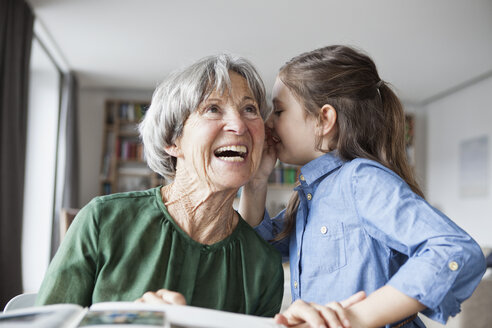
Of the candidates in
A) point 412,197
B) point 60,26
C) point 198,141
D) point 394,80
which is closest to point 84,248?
point 198,141

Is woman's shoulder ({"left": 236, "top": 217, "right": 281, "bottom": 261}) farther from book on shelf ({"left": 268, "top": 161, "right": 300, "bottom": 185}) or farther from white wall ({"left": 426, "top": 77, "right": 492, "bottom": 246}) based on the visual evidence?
book on shelf ({"left": 268, "top": 161, "right": 300, "bottom": 185})

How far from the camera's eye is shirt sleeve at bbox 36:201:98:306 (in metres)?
1.02

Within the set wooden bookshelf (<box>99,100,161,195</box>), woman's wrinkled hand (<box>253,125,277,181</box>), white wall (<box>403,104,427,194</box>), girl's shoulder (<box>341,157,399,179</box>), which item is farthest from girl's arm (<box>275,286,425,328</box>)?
white wall (<box>403,104,427,194</box>)

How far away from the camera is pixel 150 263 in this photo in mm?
1124

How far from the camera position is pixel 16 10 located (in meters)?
4.20

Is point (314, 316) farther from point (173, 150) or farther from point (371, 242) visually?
point (173, 150)

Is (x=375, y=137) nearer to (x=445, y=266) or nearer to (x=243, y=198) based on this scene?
(x=243, y=198)

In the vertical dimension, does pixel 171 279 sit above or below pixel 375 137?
below

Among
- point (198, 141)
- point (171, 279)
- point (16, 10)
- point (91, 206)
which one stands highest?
point (16, 10)

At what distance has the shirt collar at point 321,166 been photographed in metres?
1.40

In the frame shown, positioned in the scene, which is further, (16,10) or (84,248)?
(16,10)

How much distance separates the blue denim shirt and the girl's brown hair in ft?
0.33


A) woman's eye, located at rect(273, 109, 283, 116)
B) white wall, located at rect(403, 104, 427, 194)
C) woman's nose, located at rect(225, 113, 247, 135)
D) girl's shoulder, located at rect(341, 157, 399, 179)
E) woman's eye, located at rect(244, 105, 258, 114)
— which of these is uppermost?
white wall, located at rect(403, 104, 427, 194)

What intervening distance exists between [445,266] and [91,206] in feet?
2.72
